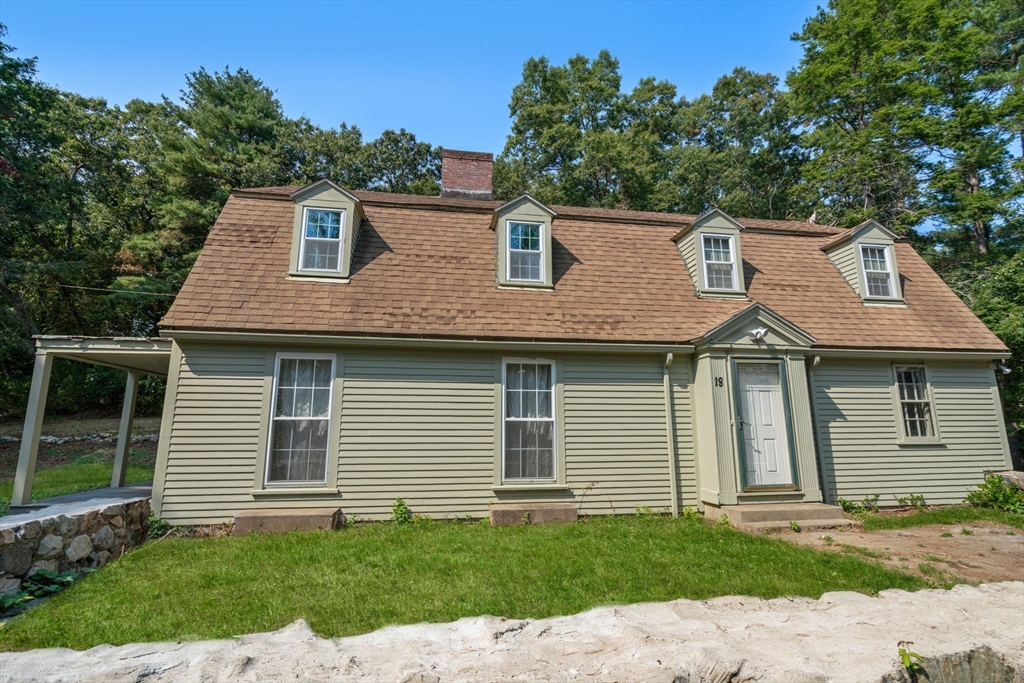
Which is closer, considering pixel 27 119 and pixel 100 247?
pixel 27 119

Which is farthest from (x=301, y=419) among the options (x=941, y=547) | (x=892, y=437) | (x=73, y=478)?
(x=892, y=437)

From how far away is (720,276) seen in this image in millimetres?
10234

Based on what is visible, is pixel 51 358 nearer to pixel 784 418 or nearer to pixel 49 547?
pixel 49 547

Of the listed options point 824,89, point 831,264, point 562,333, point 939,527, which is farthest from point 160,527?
point 824,89

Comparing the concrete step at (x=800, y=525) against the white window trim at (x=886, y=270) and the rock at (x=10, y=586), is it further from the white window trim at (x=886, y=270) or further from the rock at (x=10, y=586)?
the rock at (x=10, y=586)

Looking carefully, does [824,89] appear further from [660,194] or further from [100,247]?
[100,247]

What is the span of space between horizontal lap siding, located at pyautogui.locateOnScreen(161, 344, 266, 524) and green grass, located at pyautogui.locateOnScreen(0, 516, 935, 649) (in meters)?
0.70

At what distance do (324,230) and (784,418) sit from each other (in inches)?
342

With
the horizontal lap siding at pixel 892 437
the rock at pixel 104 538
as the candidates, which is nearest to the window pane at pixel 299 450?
the rock at pixel 104 538

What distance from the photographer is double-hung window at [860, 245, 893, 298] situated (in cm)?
1080

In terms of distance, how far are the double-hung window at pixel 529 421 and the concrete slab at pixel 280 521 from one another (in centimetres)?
281

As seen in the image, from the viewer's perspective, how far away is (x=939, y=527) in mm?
8016

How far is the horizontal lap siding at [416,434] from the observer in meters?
7.86

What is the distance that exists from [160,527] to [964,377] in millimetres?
14414
